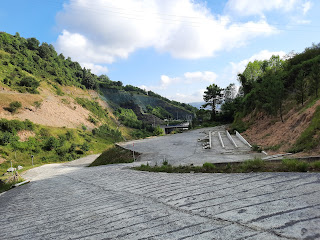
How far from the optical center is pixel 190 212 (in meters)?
3.80

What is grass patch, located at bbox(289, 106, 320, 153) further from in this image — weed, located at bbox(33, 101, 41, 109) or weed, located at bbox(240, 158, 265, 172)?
weed, located at bbox(33, 101, 41, 109)

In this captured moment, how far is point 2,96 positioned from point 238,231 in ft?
177

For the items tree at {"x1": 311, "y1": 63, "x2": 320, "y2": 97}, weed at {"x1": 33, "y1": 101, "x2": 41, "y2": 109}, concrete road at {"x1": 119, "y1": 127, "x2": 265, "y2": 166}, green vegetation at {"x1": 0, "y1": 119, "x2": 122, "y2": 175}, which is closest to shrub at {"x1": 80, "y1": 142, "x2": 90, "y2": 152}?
green vegetation at {"x1": 0, "y1": 119, "x2": 122, "y2": 175}

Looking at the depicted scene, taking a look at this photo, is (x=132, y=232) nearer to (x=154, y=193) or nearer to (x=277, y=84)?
(x=154, y=193)

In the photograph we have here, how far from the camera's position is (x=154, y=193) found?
5.44 meters

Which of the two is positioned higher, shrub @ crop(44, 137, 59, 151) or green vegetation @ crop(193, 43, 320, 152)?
green vegetation @ crop(193, 43, 320, 152)

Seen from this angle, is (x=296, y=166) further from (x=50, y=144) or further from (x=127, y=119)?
(x=127, y=119)

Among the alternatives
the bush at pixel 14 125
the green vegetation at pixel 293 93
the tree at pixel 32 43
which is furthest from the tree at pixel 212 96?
the tree at pixel 32 43

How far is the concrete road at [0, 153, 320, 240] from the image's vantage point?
2936 millimetres

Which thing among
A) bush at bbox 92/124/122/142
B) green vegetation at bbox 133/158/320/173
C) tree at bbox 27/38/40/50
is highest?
tree at bbox 27/38/40/50

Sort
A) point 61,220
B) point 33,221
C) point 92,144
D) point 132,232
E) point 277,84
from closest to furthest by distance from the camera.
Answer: point 132,232 → point 61,220 → point 33,221 → point 277,84 → point 92,144

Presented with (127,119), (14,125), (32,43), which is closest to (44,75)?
(32,43)

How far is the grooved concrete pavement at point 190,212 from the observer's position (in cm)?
294

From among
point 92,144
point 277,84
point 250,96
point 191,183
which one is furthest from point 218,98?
point 191,183
